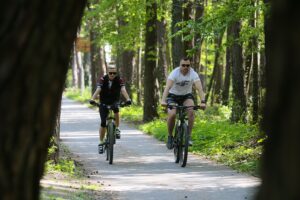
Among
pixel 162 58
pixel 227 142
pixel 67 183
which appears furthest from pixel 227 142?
pixel 162 58

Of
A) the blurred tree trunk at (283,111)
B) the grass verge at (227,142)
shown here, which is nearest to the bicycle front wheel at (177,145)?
the grass verge at (227,142)

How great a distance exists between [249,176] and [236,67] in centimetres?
1080

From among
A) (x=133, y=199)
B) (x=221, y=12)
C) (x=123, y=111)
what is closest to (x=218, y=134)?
(x=221, y=12)

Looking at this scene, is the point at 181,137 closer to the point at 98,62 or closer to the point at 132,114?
the point at 132,114

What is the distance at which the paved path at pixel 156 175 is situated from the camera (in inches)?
389

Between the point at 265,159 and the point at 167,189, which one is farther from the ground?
the point at 265,159

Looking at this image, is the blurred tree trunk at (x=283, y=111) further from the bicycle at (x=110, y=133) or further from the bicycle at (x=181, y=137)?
the bicycle at (x=110, y=133)

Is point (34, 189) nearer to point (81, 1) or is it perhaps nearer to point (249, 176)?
point (81, 1)

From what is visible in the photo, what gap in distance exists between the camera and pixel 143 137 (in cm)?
1952

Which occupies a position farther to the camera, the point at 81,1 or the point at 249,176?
the point at 249,176

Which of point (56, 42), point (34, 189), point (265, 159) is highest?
point (56, 42)

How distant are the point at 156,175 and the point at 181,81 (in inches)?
88.4

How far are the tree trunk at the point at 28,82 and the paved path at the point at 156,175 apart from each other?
18.3 ft

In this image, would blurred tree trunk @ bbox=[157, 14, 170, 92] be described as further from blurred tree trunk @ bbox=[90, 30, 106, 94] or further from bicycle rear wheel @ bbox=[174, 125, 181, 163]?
bicycle rear wheel @ bbox=[174, 125, 181, 163]
